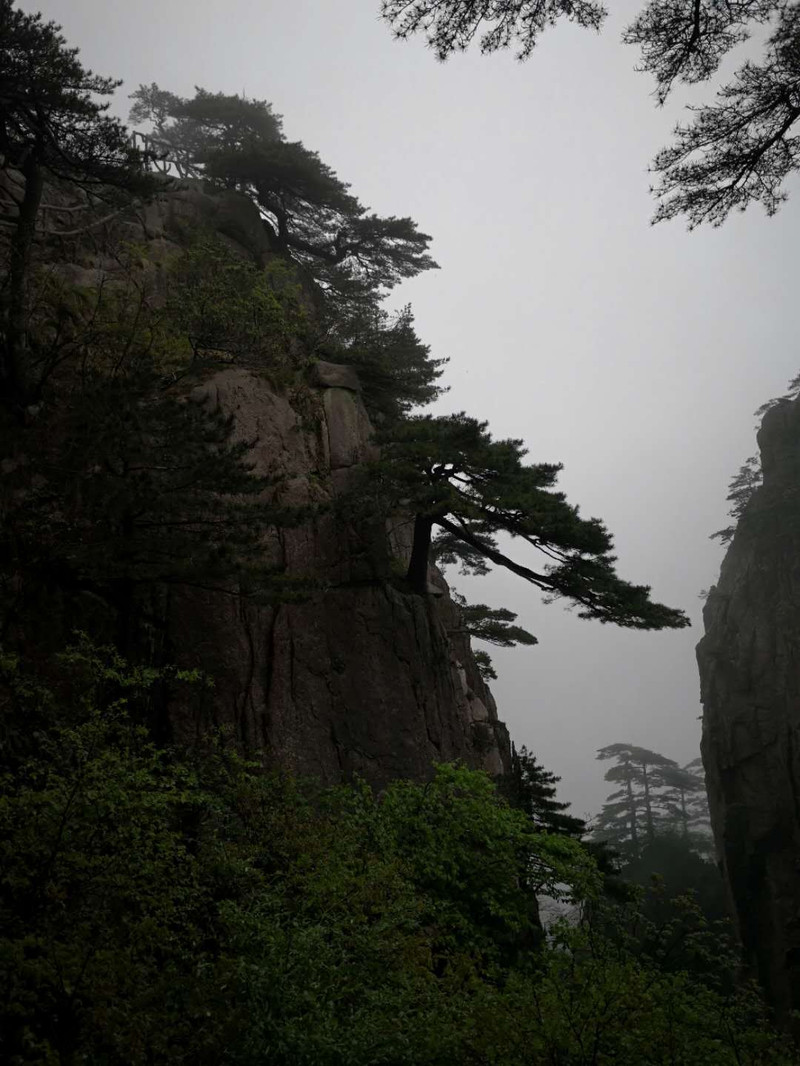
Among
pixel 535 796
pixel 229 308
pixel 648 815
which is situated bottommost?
pixel 535 796

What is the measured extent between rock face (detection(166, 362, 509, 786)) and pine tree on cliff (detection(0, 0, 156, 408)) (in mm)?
3788

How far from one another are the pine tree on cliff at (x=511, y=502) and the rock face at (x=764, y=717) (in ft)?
58.2

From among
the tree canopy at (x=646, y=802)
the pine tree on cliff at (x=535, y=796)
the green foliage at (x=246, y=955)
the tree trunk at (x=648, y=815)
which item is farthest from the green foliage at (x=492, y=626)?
the tree canopy at (x=646, y=802)

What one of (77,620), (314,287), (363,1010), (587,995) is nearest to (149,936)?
(363,1010)

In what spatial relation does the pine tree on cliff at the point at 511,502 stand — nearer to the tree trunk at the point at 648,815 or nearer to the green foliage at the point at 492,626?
the green foliage at the point at 492,626

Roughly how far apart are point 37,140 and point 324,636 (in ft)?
31.1

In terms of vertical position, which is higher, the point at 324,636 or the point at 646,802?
the point at 324,636

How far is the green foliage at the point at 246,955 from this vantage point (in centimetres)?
493

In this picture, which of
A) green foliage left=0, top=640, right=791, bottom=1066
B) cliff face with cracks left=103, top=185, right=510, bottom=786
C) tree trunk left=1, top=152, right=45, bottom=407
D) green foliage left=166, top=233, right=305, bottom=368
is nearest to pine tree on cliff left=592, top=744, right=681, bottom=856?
cliff face with cracks left=103, top=185, right=510, bottom=786

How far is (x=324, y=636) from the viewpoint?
42.4ft

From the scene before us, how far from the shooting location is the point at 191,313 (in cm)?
1431

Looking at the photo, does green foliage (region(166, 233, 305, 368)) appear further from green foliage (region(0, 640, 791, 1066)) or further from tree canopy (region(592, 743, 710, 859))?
tree canopy (region(592, 743, 710, 859))

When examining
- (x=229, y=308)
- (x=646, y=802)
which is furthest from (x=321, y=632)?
(x=646, y=802)

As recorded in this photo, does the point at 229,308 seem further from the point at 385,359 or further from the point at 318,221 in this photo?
the point at 318,221
